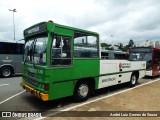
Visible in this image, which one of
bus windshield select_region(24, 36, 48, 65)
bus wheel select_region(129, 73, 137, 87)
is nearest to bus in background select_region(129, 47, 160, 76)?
bus wheel select_region(129, 73, 137, 87)

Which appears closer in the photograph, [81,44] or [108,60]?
[81,44]

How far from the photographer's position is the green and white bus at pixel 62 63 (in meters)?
5.54

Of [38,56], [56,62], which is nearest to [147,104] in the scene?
[56,62]

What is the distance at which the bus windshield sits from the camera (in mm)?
5645

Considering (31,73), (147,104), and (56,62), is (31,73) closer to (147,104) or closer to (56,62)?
(56,62)

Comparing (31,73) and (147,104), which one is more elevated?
(31,73)

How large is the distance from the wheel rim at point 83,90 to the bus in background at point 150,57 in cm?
812

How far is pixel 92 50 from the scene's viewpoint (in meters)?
6.99

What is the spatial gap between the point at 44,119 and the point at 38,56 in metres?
2.07

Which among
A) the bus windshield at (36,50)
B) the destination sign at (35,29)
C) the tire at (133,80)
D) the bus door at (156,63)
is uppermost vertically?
the destination sign at (35,29)

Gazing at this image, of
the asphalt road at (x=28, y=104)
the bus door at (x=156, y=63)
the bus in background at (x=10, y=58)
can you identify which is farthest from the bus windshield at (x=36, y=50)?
the bus door at (x=156, y=63)

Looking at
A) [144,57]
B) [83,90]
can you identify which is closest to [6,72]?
[83,90]

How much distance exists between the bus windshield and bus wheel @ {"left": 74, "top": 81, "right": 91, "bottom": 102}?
1.79 meters

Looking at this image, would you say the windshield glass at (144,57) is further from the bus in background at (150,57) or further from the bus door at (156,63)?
the bus door at (156,63)
